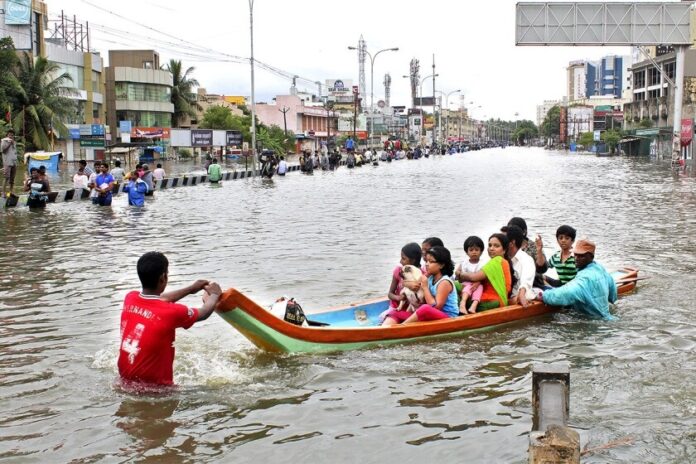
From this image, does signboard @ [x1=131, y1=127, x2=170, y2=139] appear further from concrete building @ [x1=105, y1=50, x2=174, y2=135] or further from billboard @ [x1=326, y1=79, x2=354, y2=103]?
billboard @ [x1=326, y1=79, x2=354, y2=103]

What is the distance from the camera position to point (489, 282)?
8.95 meters

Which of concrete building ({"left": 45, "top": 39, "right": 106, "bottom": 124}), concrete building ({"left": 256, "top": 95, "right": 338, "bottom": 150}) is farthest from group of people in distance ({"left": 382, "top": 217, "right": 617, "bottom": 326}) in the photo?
concrete building ({"left": 256, "top": 95, "right": 338, "bottom": 150})

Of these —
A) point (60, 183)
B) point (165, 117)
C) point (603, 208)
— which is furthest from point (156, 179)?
point (165, 117)

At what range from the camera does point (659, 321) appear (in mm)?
9430

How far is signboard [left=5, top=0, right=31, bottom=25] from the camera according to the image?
5056 cm

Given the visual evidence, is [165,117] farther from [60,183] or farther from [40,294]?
[40,294]

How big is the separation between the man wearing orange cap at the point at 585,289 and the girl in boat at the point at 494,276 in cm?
55

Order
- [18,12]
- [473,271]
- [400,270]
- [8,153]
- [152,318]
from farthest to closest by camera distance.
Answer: [18,12] → [8,153] → [473,271] → [400,270] → [152,318]

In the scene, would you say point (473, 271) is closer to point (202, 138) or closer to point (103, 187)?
point (103, 187)

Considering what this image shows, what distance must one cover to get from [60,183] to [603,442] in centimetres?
3339

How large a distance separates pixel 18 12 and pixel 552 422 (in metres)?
53.1

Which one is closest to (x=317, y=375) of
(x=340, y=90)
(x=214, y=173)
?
(x=214, y=173)

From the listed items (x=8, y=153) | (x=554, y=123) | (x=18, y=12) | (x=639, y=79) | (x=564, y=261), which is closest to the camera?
(x=564, y=261)

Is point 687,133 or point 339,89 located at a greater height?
point 339,89
